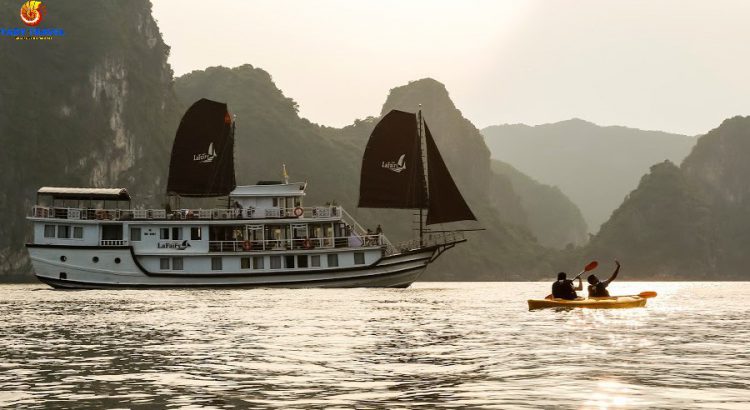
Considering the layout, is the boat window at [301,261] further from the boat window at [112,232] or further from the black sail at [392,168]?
the boat window at [112,232]

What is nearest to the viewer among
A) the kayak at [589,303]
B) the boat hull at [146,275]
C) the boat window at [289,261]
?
the kayak at [589,303]

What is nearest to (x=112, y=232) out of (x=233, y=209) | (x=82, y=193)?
(x=82, y=193)

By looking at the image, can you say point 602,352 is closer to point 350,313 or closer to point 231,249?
point 350,313

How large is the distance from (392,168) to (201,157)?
15560mm

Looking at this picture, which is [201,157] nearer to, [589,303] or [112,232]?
[112,232]

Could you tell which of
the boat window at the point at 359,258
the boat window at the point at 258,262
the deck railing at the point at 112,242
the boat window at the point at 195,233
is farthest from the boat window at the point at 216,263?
the boat window at the point at 359,258

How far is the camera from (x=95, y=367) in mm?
16609

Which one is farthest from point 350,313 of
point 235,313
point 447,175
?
point 447,175

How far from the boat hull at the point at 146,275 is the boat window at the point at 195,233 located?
2480 millimetres

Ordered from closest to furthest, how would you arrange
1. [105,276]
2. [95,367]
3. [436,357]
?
[95,367]
[436,357]
[105,276]

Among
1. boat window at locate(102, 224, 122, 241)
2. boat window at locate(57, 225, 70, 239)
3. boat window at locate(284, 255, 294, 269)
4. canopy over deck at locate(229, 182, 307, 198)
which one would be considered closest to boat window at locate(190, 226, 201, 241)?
canopy over deck at locate(229, 182, 307, 198)

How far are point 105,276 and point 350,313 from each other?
101 feet

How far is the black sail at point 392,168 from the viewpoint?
64500 millimetres

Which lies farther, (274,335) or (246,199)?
(246,199)
